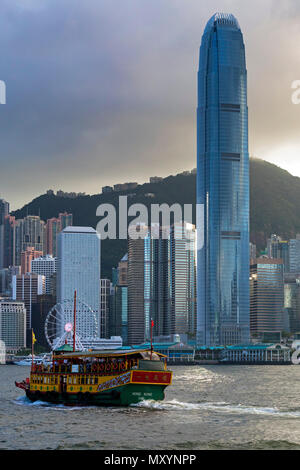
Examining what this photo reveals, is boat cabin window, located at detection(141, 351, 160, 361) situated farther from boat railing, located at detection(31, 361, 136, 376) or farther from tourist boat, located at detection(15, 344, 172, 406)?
boat railing, located at detection(31, 361, 136, 376)

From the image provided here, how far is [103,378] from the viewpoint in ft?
250

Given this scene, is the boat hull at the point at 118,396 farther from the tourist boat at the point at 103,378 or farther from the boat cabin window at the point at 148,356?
the boat cabin window at the point at 148,356

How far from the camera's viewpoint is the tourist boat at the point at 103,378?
2923 inches

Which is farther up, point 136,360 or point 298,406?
point 136,360

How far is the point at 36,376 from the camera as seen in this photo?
271 feet

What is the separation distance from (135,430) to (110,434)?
8.30ft

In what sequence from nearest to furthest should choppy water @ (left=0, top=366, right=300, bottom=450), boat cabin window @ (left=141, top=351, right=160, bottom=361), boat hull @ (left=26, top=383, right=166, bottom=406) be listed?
choppy water @ (left=0, top=366, right=300, bottom=450), boat hull @ (left=26, top=383, right=166, bottom=406), boat cabin window @ (left=141, top=351, right=160, bottom=361)

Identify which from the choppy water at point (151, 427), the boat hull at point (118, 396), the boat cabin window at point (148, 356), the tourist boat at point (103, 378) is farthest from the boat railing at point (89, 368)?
the choppy water at point (151, 427)

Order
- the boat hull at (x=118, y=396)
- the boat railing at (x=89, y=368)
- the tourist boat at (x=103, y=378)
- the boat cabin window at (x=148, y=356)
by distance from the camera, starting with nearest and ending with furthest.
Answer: the tourist boat at (x=103, y=378) < the boat hull at (x=118, y=396) < the boat cabin window at (x=148, y=356) < the boat railing at (x=89, y=368)

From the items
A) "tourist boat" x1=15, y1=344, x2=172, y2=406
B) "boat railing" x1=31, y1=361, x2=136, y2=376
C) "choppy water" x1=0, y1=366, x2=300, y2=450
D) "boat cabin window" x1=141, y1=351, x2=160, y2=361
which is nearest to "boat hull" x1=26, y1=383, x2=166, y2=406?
"tourist boat" x1=15, y1=344, x2=172, y2=406

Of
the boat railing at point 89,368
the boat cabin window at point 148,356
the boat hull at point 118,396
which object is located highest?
the boat cabin window at point 148,356

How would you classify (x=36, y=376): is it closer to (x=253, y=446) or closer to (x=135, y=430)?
(x=135, y=430)

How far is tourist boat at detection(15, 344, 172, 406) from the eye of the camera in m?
74.2
